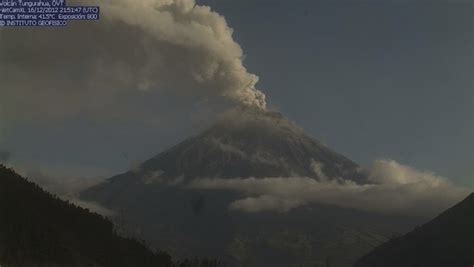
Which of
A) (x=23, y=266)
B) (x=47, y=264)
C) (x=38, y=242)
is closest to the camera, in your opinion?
(x=23, y=266)

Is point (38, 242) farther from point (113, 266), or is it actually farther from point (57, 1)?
point (57, 1)

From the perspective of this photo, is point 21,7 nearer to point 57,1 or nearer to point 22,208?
point 57,1

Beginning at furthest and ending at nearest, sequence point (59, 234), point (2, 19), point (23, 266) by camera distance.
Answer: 1. point (59, 234)
2. point (23, 266)
3. point (2, 19)

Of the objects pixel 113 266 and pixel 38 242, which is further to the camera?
pixel 113 266

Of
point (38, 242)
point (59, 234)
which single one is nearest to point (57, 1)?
point (38, 242)

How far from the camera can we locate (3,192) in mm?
197875

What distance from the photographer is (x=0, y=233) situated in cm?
16012

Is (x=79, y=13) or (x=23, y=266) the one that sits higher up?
(x=79, y=13)

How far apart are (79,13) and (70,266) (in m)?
109

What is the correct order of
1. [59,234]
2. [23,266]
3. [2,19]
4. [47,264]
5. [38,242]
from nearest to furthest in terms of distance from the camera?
1. [2,19]
2. [23,266]
3. [47,264]
4. [38,242]
5. [59,234]

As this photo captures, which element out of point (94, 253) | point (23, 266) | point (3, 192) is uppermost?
point (3, 192)

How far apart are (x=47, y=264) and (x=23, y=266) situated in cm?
1400

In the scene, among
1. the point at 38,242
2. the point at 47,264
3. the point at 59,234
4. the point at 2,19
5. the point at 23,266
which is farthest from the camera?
the point at 59,234

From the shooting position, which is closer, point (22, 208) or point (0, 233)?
point (0, 233)
